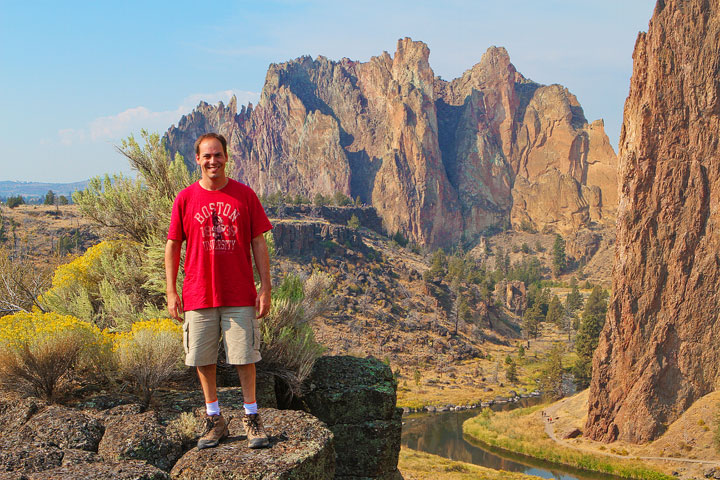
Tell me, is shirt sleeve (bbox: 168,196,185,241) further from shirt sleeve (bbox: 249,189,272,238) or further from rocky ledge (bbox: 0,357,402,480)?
rocky ledge (bbox: 0,357,402,480)

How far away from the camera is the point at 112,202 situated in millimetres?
13156

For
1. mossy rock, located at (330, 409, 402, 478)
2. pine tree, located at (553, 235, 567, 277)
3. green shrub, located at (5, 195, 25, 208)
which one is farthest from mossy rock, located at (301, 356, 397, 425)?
pine tree, located at (553, 235, 567, 277)

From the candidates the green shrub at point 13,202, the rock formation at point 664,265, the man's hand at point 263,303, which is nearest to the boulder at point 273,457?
the man's hand at point 263,303

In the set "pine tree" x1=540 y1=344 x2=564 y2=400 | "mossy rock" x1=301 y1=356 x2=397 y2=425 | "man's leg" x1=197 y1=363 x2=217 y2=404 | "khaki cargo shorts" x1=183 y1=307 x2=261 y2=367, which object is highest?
"khaki cargo shorts" x1=183 y1=307 x2=261 y2=367

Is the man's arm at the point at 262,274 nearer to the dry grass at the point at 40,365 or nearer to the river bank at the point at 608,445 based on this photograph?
the dry grass at the point at 40,365

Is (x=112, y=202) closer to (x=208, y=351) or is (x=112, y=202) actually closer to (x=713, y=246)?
(x=208, y=351)

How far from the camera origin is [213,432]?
614cm

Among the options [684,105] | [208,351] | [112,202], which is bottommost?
[208,351]

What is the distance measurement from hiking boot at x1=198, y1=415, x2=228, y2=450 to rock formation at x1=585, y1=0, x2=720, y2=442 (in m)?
45.3

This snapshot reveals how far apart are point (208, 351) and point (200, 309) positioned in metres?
0.51

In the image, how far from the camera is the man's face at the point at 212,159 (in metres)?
6.23

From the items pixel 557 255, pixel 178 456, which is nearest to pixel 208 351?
pixel 178 456

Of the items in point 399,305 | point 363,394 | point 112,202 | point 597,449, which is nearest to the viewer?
point 363,394

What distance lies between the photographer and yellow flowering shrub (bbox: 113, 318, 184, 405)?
865 centimetres
